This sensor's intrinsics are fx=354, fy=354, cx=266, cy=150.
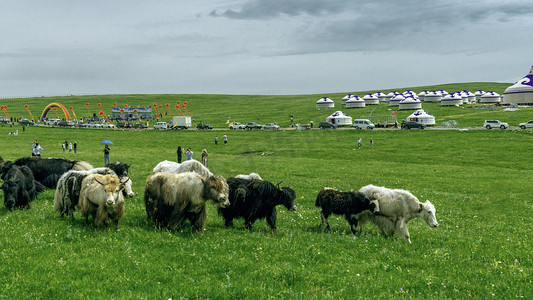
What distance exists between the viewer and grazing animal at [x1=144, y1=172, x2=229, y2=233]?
11281mm

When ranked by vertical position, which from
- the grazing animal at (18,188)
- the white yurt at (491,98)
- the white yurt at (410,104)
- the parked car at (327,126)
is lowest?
the parked car at (327,126)

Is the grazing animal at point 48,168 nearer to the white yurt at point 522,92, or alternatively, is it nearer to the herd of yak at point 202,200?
the herd of yak at point 202,200

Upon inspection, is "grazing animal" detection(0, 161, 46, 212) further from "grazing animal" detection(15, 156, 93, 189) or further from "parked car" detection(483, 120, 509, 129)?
"parked car" detection(483, 120, 509, 129)

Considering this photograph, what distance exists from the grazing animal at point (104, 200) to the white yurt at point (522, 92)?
133m

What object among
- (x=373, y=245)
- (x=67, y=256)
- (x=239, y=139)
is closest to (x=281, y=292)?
(x=373, y=245)

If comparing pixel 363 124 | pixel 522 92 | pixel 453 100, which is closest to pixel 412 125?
pixel 363 124

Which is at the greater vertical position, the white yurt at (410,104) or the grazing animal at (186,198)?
the white yurt at (410,104)

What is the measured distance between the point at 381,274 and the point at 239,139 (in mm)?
65662

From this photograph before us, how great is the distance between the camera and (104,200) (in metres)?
10.8

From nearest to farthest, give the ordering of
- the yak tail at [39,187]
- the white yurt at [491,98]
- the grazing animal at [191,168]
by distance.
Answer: the grazing animal at [191,168] → the yak tail at [39,187] → the white yurt at [491,98]

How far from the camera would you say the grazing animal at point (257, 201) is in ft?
41.0

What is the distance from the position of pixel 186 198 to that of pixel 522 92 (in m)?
133

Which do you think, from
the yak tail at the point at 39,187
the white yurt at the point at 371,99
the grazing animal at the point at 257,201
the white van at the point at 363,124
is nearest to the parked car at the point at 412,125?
the white van at the point at 363,124

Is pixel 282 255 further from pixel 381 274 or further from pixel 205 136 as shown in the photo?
pixel 205 136
